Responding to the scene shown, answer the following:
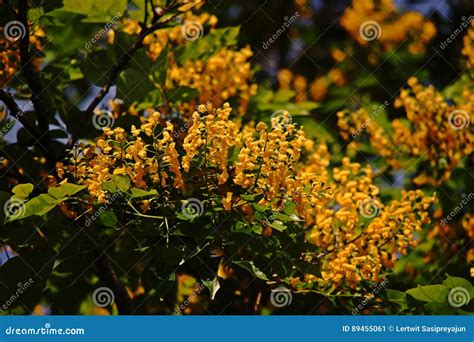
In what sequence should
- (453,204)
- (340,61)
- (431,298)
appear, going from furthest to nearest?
(340,61), (453,204), (431,298)

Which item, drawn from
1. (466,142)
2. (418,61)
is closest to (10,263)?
(466,142)

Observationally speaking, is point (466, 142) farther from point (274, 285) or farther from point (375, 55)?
point (375, 55)

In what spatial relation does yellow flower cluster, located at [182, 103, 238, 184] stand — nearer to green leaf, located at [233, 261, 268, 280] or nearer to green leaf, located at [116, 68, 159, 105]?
green leaf, located at [233, 261, 268, 280]

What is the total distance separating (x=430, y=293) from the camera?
169 inches

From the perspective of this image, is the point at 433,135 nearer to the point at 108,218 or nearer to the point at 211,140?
the point at 211,140

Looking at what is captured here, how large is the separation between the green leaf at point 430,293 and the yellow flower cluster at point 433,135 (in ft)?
3.94

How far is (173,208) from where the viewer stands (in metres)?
3.91

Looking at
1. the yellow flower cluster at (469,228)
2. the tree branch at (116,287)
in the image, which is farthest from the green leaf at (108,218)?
the yellow flower cluster at (469,228)

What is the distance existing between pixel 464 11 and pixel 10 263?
455 centimetres

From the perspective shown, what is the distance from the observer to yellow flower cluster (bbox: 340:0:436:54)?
7.25 m

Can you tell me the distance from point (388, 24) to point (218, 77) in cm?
271

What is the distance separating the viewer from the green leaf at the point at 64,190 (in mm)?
3742

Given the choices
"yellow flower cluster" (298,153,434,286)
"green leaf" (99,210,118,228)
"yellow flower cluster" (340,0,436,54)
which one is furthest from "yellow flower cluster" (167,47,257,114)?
"yellow flower cluster" (340,0,436,54)

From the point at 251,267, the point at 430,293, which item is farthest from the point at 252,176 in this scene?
the point at 430,293
